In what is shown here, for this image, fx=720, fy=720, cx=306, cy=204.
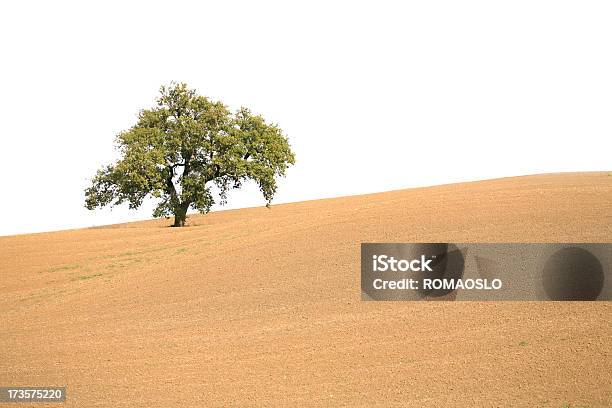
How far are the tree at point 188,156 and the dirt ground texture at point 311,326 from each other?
10.5 m

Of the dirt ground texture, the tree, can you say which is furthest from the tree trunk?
the dirt ground texture

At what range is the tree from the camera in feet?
125

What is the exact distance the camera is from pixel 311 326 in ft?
53.9

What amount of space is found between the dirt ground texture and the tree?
34.4 feet

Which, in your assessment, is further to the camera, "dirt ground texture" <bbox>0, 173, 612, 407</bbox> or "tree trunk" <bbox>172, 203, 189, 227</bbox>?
"tree trunk" <bbox>172, 203, 189, 227</bbox>

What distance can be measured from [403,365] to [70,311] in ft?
37.3

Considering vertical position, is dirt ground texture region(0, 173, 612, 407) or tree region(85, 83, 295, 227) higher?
tree region(85, 83, 295, 227)

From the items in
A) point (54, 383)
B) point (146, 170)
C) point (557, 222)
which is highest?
point (146, 170)

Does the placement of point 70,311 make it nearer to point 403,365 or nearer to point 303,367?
point 303,367

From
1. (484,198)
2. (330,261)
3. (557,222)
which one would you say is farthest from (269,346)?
(484,198)

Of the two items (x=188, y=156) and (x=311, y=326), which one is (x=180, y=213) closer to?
(x=188, y=156)

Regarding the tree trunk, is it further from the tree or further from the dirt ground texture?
A: the dirt ground texture

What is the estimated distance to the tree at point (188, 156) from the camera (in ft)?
125

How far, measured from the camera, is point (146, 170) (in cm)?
3744
